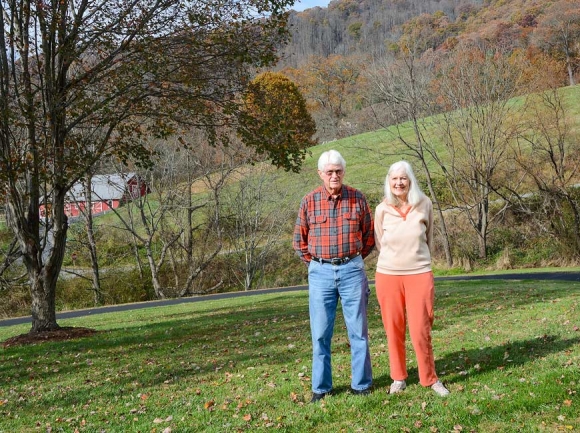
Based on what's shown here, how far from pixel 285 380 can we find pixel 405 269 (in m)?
1.92

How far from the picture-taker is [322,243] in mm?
5367

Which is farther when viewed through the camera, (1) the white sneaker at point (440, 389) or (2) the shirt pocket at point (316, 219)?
(2) the shirt pocket at point (316, 219)

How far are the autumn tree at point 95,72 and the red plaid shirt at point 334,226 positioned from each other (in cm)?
721

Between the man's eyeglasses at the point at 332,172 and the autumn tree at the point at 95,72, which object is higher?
the autumn tree at the point at 95,72

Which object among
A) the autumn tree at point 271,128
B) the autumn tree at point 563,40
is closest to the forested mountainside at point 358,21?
the autumn tree at point 563,40

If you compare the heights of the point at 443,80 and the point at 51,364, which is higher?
the point at 443,80

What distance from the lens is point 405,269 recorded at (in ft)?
17.4

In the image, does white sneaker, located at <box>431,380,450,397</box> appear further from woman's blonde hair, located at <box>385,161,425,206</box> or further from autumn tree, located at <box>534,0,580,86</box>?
autumn tree, located at <box>534,0,580,86</box>

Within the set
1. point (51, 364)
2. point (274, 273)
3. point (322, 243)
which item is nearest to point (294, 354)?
point (322, 243)

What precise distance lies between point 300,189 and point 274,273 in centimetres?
486

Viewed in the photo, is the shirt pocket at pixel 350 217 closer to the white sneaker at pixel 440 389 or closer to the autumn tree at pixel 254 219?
the white sneaker at pixel 440 389

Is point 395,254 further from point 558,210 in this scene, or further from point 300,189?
point 300,189

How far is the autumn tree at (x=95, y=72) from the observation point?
11695 mm

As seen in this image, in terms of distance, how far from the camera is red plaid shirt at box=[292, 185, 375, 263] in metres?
5.33
